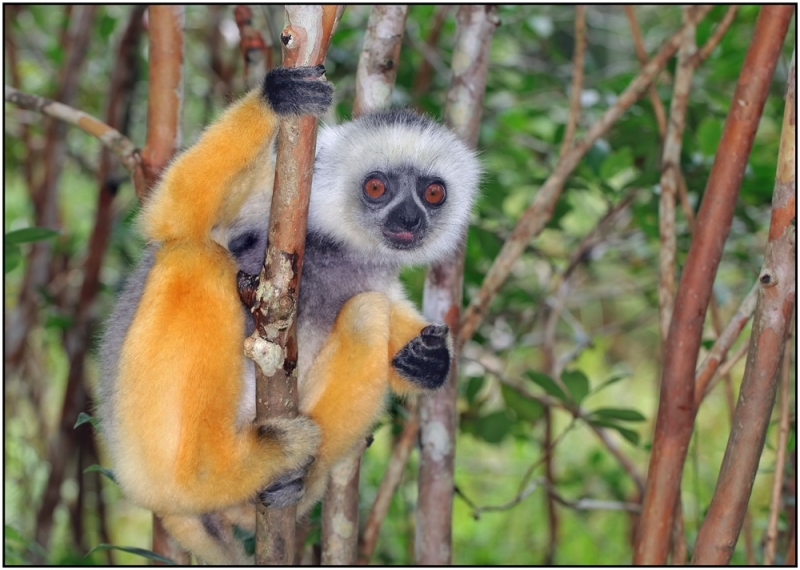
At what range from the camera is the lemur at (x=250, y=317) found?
2.51 meters

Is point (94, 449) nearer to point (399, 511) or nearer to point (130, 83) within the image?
point (399, 511)

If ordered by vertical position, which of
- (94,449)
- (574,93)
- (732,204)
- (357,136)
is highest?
(574,93)

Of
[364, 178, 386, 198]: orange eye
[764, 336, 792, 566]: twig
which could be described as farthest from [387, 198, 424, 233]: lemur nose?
[764, 336, 792, 566]: twig

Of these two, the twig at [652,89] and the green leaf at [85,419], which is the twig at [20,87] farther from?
the twig at [652,89]

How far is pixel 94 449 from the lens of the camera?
5.55 m

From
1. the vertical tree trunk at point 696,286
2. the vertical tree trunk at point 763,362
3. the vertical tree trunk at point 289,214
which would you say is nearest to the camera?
the vertical tree trunk at point 289,214

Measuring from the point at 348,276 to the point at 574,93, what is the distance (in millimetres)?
1420

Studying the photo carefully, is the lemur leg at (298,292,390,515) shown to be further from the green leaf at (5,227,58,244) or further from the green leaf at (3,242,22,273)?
the green leaf at (3,242,22,273)

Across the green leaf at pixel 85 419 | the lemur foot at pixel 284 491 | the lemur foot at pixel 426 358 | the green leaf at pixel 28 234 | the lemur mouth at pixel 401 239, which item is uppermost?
the lemur mouth at pixel 401 239

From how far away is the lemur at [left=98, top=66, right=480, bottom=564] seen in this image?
2.51m

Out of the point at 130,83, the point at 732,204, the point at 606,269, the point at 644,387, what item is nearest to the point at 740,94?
the point at 732,204

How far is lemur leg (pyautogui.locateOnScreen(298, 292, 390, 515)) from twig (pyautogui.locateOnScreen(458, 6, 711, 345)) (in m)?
0.62

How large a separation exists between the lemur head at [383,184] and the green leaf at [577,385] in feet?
2.60

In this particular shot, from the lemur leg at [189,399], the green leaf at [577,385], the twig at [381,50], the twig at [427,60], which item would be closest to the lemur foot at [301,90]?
the lemur leg at [189,399]
